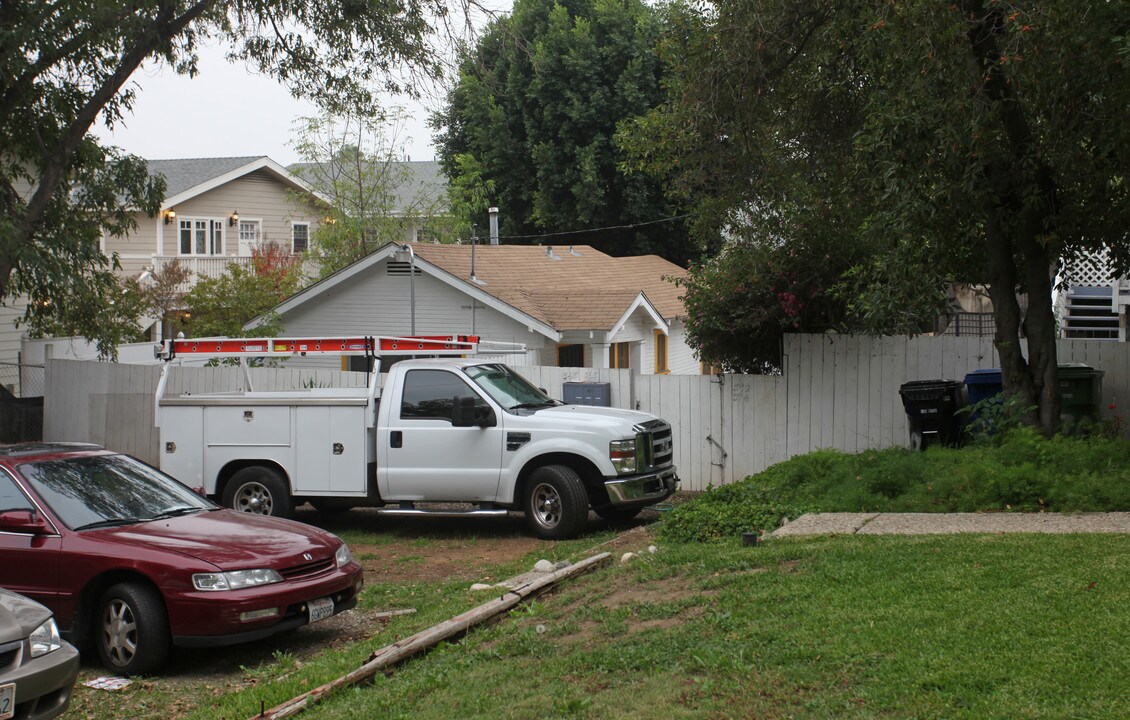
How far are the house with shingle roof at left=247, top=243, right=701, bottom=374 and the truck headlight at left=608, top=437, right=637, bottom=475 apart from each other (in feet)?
27.9

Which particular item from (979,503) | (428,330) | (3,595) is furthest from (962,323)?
(3,595)

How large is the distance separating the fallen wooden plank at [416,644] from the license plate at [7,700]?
123 centimetres

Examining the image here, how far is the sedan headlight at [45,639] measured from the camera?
5.95 meters

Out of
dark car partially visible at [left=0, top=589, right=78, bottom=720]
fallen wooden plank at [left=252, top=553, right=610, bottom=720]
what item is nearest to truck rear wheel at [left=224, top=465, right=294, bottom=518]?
fallen wooden plank at [left=252, top=553, right=610, bottom=720]

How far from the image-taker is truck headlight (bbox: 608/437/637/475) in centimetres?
1200

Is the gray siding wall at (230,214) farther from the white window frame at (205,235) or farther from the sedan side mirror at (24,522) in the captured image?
the sedan side mirror at (24,522)

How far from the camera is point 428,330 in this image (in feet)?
76.8

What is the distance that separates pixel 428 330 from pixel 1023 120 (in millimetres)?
14404

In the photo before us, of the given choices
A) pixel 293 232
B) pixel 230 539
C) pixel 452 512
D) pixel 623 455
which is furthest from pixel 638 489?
pixel 293 232

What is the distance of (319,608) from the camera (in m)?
8.04

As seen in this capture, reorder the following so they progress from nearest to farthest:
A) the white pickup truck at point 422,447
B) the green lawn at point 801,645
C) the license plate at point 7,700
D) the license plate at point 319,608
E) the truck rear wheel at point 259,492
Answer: the green lawn at point 801,645, the license plate at point 7,700, the license plate at point 319,608, the white pickup truck at point 422,447, the truck rear wheel at point 259,492

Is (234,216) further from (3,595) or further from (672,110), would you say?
(3,595)

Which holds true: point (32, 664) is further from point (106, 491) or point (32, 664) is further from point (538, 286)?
point (538, 286)

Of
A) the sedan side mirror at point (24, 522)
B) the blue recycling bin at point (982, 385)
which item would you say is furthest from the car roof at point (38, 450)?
the blue recycling bin at point (982, 385)
